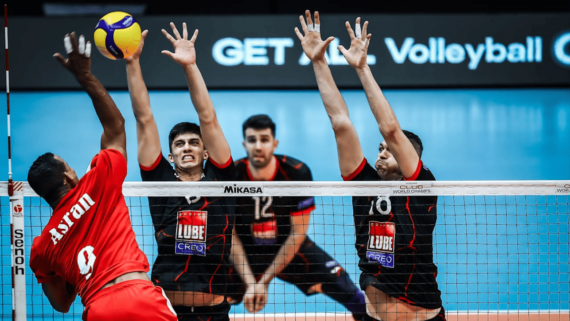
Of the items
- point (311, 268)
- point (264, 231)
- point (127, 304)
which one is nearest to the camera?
point (127, 304)

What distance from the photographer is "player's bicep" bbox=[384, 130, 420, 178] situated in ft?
14.2

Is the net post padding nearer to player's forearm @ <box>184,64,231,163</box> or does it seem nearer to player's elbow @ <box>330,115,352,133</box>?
player's forearm @ <box>184,64,231,163</box>

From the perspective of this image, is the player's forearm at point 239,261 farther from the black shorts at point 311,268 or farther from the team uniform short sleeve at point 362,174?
the team uniform short sleeve at point 362,174

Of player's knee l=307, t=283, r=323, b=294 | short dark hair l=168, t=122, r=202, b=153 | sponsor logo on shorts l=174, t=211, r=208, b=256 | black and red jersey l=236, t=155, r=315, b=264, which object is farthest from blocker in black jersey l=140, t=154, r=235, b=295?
player's knee l=307, t=283, r=323, b=294

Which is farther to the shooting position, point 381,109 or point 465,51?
point 465,51

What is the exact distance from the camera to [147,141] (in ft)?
15.6

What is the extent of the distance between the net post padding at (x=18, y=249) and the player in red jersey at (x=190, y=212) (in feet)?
3.41

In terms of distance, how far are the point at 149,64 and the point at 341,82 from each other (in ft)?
10.7

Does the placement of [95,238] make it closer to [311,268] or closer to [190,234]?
[190,234]

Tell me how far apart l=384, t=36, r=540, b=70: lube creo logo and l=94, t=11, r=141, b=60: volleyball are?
530cm

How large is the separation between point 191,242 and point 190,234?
0.24 feet

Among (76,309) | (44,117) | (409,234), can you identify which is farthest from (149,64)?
(409,234)

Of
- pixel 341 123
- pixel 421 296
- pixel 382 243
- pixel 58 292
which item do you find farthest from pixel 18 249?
pixel 421 296

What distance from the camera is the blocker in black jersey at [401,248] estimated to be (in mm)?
4391
